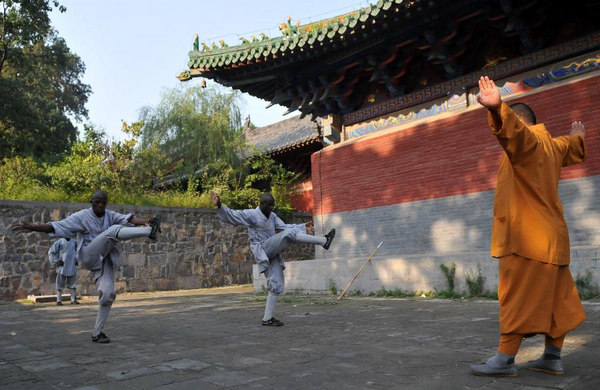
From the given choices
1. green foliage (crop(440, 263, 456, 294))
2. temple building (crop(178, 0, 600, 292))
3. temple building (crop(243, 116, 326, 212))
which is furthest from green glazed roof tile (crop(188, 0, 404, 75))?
green foliage (crop(440, 263, 456, 294))

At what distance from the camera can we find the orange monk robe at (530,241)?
278cm

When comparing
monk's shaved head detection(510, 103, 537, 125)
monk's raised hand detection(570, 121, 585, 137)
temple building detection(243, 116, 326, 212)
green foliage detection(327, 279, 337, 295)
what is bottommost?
green foliage detection(327, 279, 337, 295)

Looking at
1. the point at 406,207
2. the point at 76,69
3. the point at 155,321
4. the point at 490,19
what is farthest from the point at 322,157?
the point at 76,69

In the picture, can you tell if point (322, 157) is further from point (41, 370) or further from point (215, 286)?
point (41, 370)

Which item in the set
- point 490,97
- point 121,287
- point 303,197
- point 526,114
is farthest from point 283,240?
point 303,197

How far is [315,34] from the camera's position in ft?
29.1

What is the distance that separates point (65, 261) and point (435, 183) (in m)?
7.50

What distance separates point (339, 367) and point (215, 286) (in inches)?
461

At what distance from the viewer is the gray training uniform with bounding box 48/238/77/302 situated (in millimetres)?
9812

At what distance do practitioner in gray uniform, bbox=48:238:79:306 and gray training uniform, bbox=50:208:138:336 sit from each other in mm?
5631

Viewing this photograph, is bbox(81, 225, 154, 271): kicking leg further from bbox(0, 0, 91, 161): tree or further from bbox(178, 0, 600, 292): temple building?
bbox(0, 0, 91, 161): tree

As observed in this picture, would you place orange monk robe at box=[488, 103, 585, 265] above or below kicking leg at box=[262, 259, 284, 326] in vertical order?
above

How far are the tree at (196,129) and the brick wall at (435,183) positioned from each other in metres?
6.91

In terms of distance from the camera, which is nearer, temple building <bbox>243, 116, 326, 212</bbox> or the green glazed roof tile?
the green glazed roof tile
